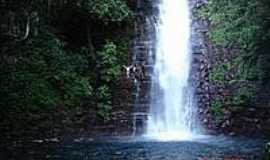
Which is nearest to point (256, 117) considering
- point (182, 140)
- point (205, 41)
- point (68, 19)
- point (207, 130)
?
point (207, 130)

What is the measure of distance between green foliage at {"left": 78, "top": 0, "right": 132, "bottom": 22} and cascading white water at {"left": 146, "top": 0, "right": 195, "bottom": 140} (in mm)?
1253

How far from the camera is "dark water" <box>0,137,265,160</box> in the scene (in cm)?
1047

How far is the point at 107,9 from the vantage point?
16.2 metres

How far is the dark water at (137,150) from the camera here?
1047 centimetres

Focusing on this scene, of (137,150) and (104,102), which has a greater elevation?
(104,102)

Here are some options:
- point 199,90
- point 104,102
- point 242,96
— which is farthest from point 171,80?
point 242,96

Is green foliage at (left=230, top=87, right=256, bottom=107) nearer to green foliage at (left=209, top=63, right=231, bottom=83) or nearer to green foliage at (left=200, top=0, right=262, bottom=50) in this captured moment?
green foliage at (left=209, top=63, right=231, bottom=83)

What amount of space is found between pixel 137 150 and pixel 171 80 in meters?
4.76

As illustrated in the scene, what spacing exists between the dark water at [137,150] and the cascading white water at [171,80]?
4.58ft

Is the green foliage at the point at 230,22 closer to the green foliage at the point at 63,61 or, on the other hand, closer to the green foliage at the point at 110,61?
the green foliage at the point at 63,61

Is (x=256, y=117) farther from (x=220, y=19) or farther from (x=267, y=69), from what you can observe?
(x=220, y=19)

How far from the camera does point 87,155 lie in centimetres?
1078

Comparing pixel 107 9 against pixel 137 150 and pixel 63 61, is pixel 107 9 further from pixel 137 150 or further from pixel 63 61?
pixel 137 150

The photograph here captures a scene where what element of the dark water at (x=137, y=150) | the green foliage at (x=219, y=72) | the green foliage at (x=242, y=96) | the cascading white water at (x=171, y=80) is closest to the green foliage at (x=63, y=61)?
the cascading white water at (x=171, y=80)
